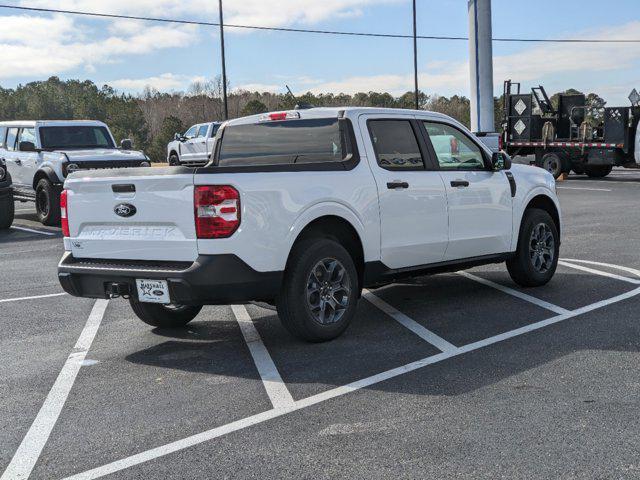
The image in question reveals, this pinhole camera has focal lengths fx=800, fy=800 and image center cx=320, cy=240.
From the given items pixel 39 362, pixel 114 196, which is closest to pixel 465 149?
pixel 114 196

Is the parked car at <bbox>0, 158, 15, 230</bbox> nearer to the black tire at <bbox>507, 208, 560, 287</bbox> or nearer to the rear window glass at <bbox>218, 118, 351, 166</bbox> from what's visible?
the rear window glass at <bbox>218, 118, 351, 166</bbox>

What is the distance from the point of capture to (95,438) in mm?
4250

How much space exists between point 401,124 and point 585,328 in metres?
2.28

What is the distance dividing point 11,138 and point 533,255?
40.5ft

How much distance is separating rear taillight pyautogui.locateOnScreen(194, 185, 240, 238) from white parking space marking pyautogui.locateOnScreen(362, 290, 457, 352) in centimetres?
180

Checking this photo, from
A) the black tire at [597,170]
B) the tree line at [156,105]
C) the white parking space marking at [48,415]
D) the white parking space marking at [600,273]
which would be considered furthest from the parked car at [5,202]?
the tree line at [156,105]

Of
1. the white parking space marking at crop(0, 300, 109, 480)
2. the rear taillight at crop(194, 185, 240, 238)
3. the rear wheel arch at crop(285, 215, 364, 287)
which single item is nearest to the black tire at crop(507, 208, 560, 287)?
the rear wheel arch at crop(285, 215, 364, 287)

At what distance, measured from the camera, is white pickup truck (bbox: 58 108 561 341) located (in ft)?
18.0

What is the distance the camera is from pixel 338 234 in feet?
20.9

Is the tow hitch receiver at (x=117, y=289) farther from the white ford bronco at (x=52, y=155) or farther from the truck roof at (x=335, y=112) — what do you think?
the white ford bronco at (x=52, y=155)

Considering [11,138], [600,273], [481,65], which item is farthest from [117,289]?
[481,65]

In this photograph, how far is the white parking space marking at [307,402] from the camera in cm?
388

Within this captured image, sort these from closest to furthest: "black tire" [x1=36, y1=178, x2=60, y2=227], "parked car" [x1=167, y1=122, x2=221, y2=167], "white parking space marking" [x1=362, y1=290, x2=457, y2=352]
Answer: "white parking space marking" [x1=362, y1=290, x2=457, y2=352], "black tire" [x1=36, y1=178, x2=60, y2=227], "parked car" [x1=167, y1=122, x2=221, y2=167]

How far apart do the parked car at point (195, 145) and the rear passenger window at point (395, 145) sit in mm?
22685
